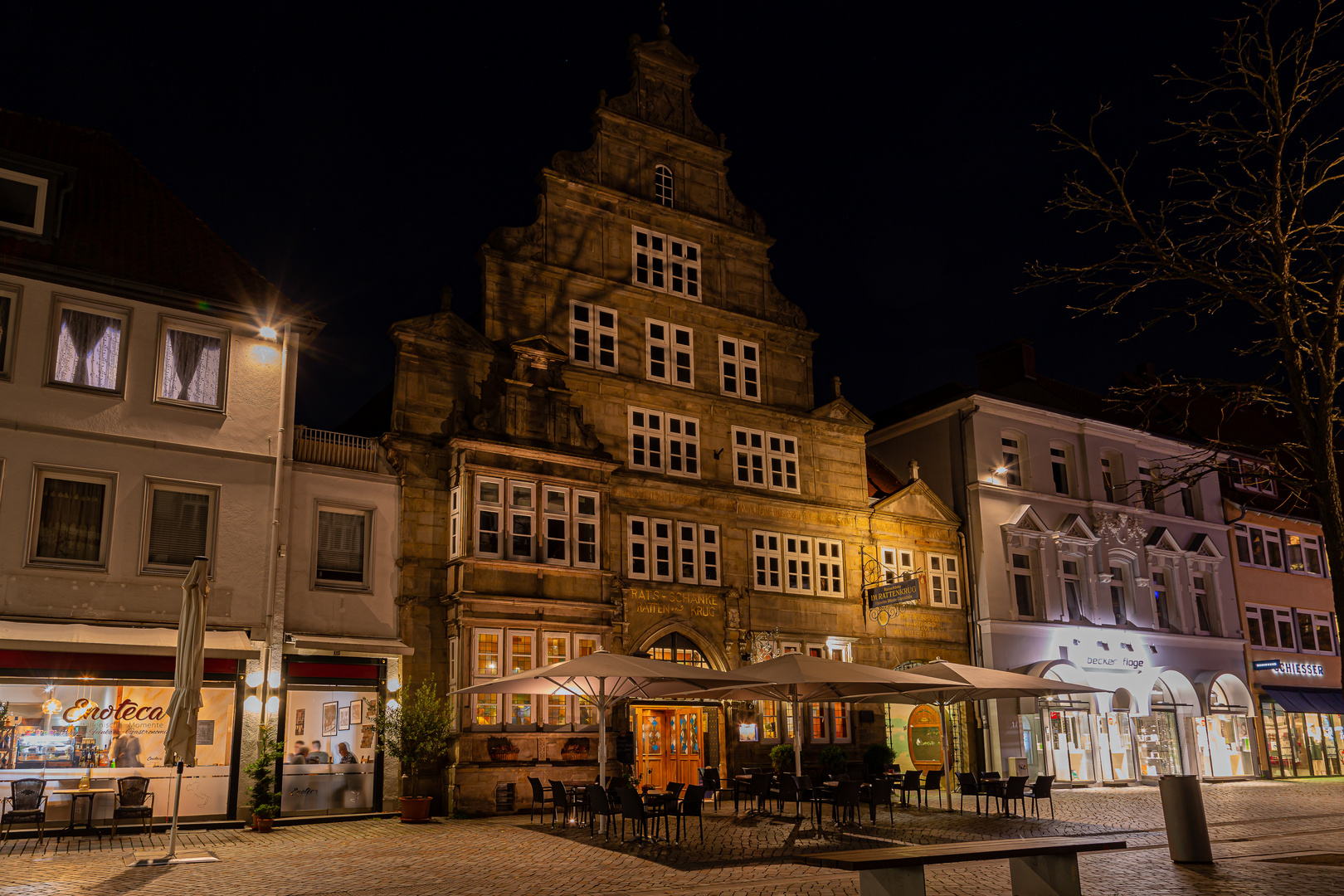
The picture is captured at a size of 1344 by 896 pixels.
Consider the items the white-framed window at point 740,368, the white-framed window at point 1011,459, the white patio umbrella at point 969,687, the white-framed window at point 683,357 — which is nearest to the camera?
the white patio umbrella at point 969,687

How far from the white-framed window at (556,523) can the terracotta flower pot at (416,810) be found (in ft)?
18.8

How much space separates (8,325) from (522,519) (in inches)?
398

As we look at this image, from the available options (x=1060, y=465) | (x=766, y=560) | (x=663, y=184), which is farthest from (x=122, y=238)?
(x=1060, y=465)

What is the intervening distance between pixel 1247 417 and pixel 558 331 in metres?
32.1

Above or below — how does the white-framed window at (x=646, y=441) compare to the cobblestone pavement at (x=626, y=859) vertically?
above

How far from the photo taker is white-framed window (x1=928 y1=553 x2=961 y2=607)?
30.9 meters

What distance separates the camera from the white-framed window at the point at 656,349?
27.1m

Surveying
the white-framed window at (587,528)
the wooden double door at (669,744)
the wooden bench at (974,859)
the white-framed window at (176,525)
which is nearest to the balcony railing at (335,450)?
the white-framed window at (176,525)

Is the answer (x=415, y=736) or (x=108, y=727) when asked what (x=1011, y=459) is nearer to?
(x=415, y=736)

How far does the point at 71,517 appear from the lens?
743 inches

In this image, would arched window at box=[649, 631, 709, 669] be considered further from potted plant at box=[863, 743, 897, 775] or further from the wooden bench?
the wooden bench

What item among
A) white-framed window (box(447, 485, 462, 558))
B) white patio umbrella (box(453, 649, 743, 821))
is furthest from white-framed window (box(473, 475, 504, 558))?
white patio umbrella (box(453, 649, 743, 821))

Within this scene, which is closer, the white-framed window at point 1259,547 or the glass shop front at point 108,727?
the glass shop front at point 108,727

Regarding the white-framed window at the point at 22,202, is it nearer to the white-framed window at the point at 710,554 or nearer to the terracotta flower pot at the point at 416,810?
the terracotta flower pot at the point at 416,810
